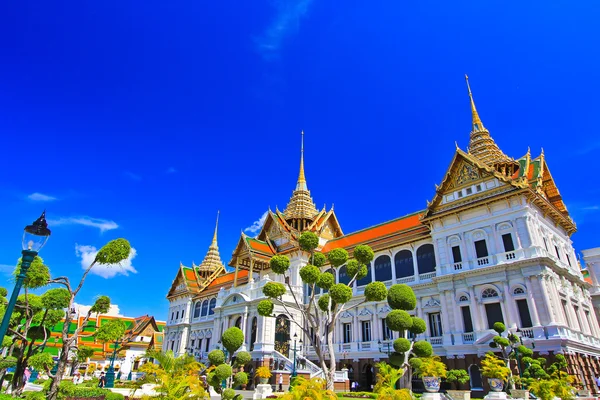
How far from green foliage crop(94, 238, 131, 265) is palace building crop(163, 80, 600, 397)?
802 cm

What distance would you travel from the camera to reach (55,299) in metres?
18.9

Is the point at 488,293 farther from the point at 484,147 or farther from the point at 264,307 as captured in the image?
the point at 264,307

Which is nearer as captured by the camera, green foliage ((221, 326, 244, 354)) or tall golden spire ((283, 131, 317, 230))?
green foliage ((221, 326, 244, 354))

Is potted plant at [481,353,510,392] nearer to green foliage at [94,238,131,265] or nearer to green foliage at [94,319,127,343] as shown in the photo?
green foliage at [94,319,127,343]

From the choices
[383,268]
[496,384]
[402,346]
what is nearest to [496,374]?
[496,384]

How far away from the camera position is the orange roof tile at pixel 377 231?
31.2 metres

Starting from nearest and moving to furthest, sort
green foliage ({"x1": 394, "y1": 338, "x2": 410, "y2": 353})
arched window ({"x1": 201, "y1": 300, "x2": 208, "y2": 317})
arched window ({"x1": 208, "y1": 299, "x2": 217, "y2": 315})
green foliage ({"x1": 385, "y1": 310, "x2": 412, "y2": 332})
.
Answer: green foliage ({"x1": 394, "y1": 338, "x2": 410, "y2": 353})
green foliage ({"x1": 385, "y1": 310, "x2": 412, "y2": 332})
arched window ({"x1": 208, "y1": 299, "x2": 217, "y2": 315})
arched window ({"x1": 201, "y1": 300, "x2": 208, "y2": 317})

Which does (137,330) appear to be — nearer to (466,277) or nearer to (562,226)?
(466,277)

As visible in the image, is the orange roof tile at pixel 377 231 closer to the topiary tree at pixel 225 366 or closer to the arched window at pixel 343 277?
the arched window at pixel 343 277

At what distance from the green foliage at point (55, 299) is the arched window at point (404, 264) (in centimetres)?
2097

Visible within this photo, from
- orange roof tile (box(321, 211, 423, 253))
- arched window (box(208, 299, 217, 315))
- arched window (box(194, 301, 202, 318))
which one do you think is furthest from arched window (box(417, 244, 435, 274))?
arched window (box(194, 301, 202, 318))

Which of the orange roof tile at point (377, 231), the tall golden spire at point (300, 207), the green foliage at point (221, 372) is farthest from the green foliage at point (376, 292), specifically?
the tall golden spire at point (300, 207)

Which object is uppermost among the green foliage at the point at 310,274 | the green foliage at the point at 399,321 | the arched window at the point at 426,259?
the arched window at the point at 426,259

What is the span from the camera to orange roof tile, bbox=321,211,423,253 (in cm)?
3120
